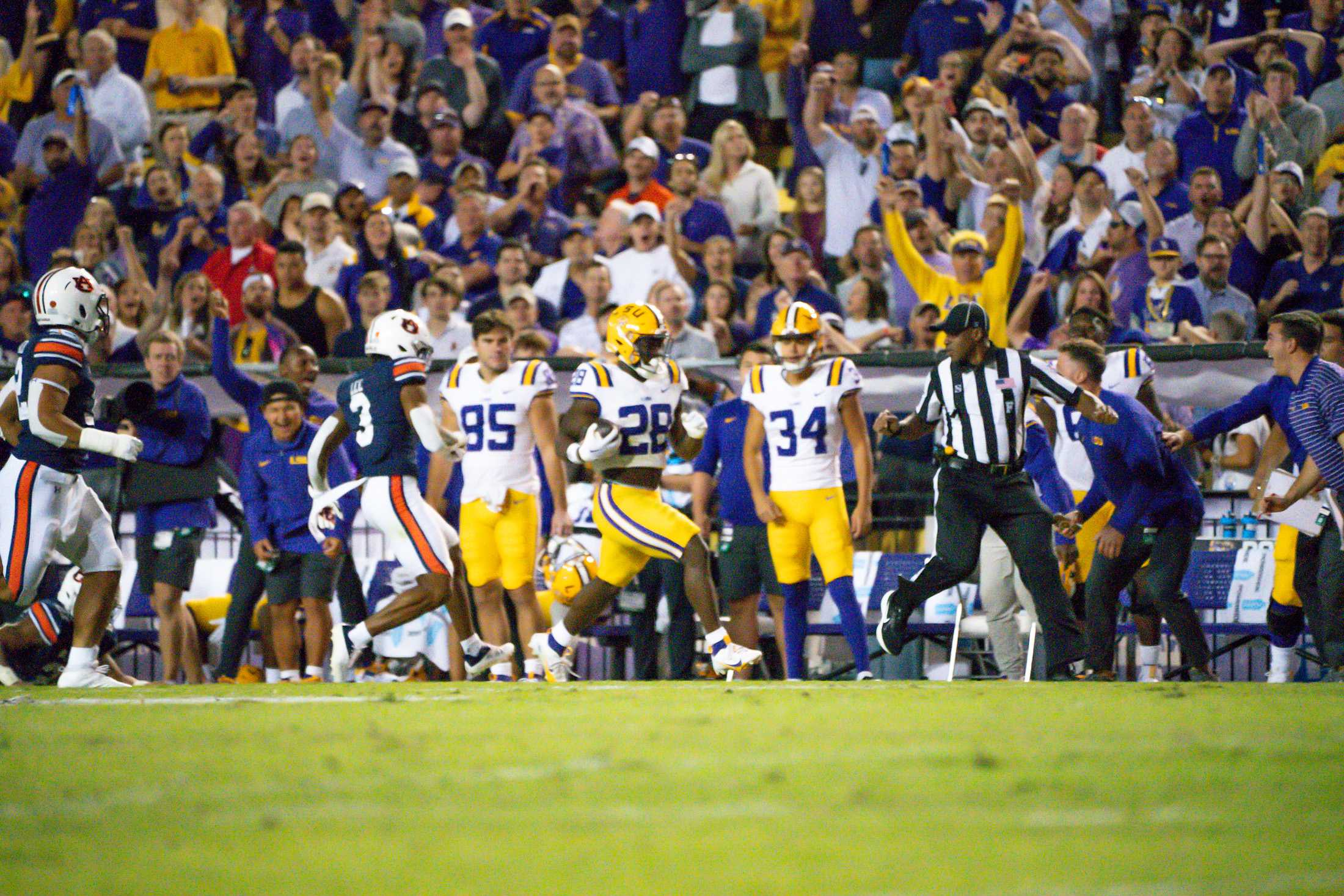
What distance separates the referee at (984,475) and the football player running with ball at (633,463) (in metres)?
0.92

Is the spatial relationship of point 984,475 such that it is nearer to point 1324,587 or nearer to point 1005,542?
point 1005,542

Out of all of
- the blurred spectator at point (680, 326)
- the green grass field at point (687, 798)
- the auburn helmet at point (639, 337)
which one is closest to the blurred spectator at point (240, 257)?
the blurred spectator at point (680, 326)

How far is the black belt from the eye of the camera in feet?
25.5

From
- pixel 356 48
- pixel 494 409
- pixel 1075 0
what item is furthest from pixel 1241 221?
pixel 356 48

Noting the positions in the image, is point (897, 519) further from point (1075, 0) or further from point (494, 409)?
point (1075, 0)

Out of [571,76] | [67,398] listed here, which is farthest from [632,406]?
[571,76]

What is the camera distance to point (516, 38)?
15.0 m

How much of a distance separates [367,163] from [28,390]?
6981 millimetres

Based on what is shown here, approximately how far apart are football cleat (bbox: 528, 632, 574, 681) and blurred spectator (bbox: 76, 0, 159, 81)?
9.60 meters

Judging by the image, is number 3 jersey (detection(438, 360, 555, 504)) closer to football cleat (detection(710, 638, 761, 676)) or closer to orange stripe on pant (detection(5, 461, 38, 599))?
football cleat (detection(710, 638, 761, 676))

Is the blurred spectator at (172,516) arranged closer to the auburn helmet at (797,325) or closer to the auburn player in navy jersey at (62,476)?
the auburn player in navy jersey at (62,476)

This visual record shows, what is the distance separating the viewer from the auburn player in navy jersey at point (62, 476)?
7418 millimetres

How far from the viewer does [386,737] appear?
15.9ft

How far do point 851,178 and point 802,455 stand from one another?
4.62m
